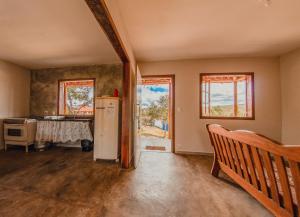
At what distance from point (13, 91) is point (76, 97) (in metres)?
1.70

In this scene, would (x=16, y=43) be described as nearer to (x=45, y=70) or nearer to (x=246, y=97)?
(x=45, y=70)

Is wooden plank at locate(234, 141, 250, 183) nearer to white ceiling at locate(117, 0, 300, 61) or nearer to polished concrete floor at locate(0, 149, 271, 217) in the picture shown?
polished concrete floor at locate(0, 149, 271, 217)

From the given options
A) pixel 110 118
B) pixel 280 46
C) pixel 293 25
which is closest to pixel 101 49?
pixel 110 118

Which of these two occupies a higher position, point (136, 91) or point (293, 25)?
point (293, 25)

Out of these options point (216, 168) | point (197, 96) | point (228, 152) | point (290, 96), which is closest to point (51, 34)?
point (197, 96)

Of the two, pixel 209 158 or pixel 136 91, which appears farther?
pixel 209 158

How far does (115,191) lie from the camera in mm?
2119

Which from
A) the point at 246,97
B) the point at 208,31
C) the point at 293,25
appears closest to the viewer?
the point at 293,25

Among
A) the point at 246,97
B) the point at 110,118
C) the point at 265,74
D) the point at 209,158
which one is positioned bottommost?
the point at 209,158

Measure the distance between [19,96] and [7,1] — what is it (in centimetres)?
351

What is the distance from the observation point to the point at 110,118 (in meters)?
3.31

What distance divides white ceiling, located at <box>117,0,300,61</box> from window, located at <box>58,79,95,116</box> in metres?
2.07

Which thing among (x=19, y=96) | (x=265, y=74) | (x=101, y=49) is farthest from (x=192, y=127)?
(x=19, y=96)

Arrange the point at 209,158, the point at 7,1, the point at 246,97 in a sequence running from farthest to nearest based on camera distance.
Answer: the point at 246,97 → the point at 209,158 → the point at 7,1
